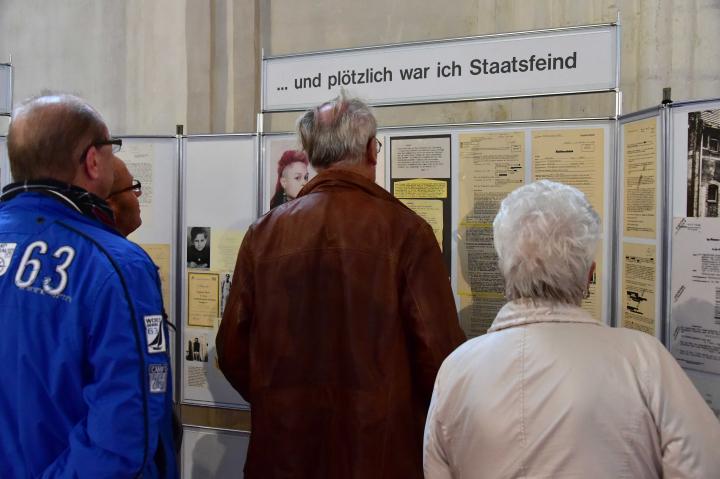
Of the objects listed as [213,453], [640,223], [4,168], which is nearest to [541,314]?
[640,223]

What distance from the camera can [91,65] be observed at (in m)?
5.36

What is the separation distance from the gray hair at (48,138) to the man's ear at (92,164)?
2cm

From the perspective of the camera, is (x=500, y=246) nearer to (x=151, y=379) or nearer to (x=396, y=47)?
(x=151, y=379)

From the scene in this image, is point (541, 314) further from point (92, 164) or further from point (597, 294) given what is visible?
point (597, 294)

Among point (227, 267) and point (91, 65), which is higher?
point (91, 65)

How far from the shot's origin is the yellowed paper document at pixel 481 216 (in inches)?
107

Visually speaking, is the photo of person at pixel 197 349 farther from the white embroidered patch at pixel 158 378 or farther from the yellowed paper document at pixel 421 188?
the white embroidered patch at pixel 158 378

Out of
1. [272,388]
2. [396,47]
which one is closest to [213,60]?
[396,47]

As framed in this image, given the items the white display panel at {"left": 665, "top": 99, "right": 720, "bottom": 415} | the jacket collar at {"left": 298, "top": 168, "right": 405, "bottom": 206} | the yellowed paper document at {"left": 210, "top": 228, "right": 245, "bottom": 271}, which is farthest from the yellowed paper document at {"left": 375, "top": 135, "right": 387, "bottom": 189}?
the white display panel at {"left": 665, "top": 99, "right": 720, "bottom": 415}

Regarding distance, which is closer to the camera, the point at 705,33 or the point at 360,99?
the point at 360,99

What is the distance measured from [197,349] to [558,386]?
7.93 feet

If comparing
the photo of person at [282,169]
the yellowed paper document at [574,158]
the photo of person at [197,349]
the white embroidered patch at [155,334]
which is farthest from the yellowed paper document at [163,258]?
the white embroidered patch at [155,334]

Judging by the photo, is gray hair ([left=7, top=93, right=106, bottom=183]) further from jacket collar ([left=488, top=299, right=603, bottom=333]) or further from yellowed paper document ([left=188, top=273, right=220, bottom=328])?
yellowed paper document ([left=188, top=273, right=220, bottom=328])

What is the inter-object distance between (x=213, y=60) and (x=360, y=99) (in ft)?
10.1
